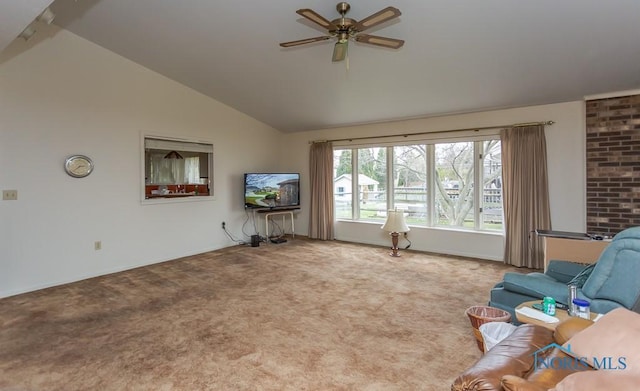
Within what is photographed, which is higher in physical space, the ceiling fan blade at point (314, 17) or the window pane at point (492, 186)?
the ceiling fan blade at point (314, 17)

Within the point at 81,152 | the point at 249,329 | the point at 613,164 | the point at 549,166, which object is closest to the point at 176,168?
the point at 81,152

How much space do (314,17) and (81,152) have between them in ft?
11.9

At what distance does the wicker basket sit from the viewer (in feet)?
7.76

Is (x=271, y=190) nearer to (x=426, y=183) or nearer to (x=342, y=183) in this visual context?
(x=342, y=183)

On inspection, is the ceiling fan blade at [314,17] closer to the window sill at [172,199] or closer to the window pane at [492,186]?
the window pane at [492,186]

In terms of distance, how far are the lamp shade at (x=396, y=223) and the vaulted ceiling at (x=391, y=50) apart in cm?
170

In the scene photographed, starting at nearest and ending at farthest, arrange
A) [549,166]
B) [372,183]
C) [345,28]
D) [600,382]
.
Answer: [600,382] < [345,28] < [549,166] < [372,183]

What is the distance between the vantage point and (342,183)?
6.76 metres


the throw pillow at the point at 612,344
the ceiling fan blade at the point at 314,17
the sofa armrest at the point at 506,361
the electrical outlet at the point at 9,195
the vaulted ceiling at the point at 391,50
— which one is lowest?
the sofa armrest at the point at 506,361

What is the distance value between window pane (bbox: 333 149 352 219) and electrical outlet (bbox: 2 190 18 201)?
15.9ft

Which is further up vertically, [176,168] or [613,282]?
[176,168]

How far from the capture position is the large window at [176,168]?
5.30 metres

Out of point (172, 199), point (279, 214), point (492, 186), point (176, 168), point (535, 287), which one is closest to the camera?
point (535, 287)

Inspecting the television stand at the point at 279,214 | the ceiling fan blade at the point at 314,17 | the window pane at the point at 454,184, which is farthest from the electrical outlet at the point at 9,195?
the window pane at the point at 454,184
